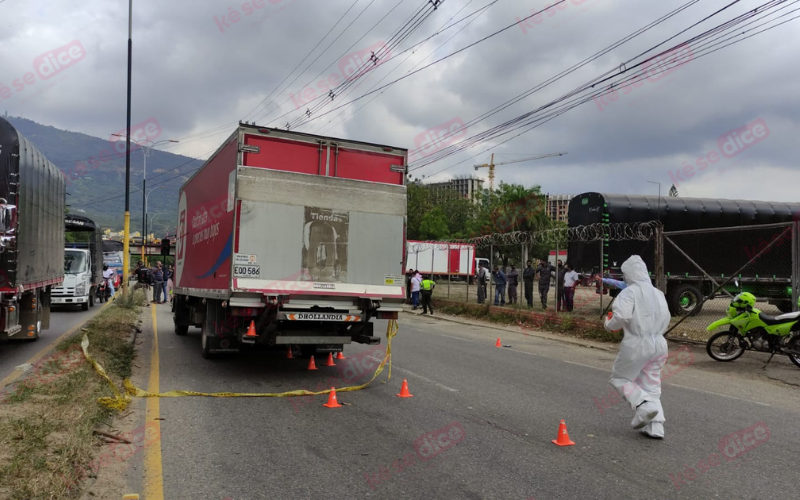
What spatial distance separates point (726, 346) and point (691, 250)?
8.68m

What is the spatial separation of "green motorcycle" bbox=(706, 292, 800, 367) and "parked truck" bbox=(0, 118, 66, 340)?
11787mm

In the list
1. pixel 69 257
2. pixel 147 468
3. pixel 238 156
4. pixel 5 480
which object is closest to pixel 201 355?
pixel 238 156

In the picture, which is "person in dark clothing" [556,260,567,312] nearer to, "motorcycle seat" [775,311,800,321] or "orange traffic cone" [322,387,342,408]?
"motorcycle seat" [775,311,800,321]

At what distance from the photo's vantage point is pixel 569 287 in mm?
18750

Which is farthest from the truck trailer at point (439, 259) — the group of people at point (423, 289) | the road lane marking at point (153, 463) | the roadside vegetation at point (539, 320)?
the road lane marking at point (153, 463)

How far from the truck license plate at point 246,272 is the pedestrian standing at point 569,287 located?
12.8 meters

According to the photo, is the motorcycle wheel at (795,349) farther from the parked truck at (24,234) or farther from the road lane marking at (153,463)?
the parked truck at (24,234)

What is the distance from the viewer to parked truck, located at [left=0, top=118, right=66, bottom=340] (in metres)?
8.98

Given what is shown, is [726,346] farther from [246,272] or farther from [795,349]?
[246,272]

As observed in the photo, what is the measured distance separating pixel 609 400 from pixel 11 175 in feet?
29.8

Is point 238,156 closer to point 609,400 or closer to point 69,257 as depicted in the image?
point 609,400

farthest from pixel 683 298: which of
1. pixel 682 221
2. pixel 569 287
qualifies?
pixel 569 287

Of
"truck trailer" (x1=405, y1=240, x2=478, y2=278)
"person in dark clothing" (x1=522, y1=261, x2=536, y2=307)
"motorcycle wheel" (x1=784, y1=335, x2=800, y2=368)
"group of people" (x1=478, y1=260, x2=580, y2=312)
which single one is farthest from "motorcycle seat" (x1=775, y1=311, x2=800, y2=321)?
"truck trailer" (x1=405, y1=240, x2=478, y2=278)

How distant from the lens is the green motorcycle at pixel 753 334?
1011 centimetres
